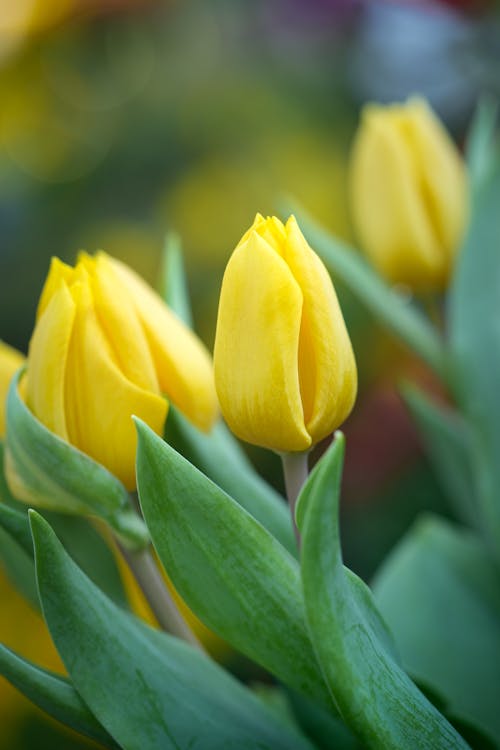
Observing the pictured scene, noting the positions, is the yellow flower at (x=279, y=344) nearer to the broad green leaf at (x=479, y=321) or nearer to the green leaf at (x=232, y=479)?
the green leaf at (x=232, y=479)

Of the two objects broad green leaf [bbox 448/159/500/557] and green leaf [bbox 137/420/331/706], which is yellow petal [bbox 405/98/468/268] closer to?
broad green leaf [bbox 448/159/500/557]

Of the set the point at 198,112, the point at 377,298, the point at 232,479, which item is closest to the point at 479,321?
the point at 377,298

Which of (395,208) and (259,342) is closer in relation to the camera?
(259,342)

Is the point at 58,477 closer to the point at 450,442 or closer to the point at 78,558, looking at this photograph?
the point at 78,558

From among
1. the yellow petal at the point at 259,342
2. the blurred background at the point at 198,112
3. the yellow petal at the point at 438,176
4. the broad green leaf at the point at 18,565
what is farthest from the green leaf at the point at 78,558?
the blurred background at the point at 198,112

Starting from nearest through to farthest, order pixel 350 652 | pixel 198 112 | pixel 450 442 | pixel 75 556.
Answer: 1. pixel 350 652
2. pixel 75 556
3. pixel 450 442
4. pixel 198 112

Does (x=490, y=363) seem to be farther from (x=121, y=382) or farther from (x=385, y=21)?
(x=385, y=21)

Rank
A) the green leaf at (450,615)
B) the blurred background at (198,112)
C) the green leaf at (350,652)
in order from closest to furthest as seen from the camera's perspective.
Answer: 1. the green leaf at (350,652)
2. the green leaf at (450,615)
3. the blurred background at (198,112)
